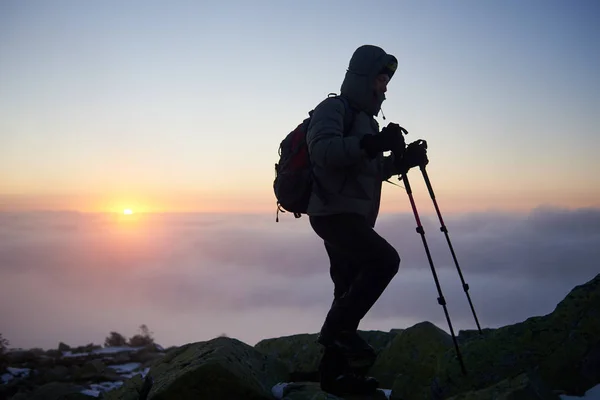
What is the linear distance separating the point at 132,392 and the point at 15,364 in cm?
1232

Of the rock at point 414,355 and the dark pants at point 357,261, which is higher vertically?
the dark pants at point 357,261

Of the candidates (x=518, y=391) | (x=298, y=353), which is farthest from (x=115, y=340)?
(x=518, y=391)

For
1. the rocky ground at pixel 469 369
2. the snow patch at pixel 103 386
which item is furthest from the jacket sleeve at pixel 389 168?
the snow patch at pixel 103 386

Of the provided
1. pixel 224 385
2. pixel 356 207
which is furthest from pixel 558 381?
pixel 224 385

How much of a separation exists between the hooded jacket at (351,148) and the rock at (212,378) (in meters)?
1.99

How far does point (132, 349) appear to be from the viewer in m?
22.4

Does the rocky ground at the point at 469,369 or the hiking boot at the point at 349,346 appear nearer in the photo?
the rocky ground at the point at 469,369

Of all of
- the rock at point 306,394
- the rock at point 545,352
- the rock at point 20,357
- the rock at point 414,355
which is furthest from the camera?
the rock at point 20,357

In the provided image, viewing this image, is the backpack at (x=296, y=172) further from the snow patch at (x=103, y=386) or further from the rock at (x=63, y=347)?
the rock at (x=63, y=347)

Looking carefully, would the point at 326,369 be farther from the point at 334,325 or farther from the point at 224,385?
the point at 224,385

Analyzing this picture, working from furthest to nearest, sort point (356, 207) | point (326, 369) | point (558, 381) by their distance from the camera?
point (326, 369)
point (356, 207)
point (558, 381)

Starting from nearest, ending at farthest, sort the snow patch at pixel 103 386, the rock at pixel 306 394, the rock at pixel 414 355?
1. the rock at pixel 306 394
2. the rock at pixel 414 355
3. the snow patch at pixel 103 386

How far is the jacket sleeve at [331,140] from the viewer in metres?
Answer: 5.90

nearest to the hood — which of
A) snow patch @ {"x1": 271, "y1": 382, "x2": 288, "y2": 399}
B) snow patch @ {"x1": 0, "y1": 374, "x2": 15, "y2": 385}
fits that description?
snow patch @ {"x1": 271, "y1": 382, "x2": 288, "y2": 399}
